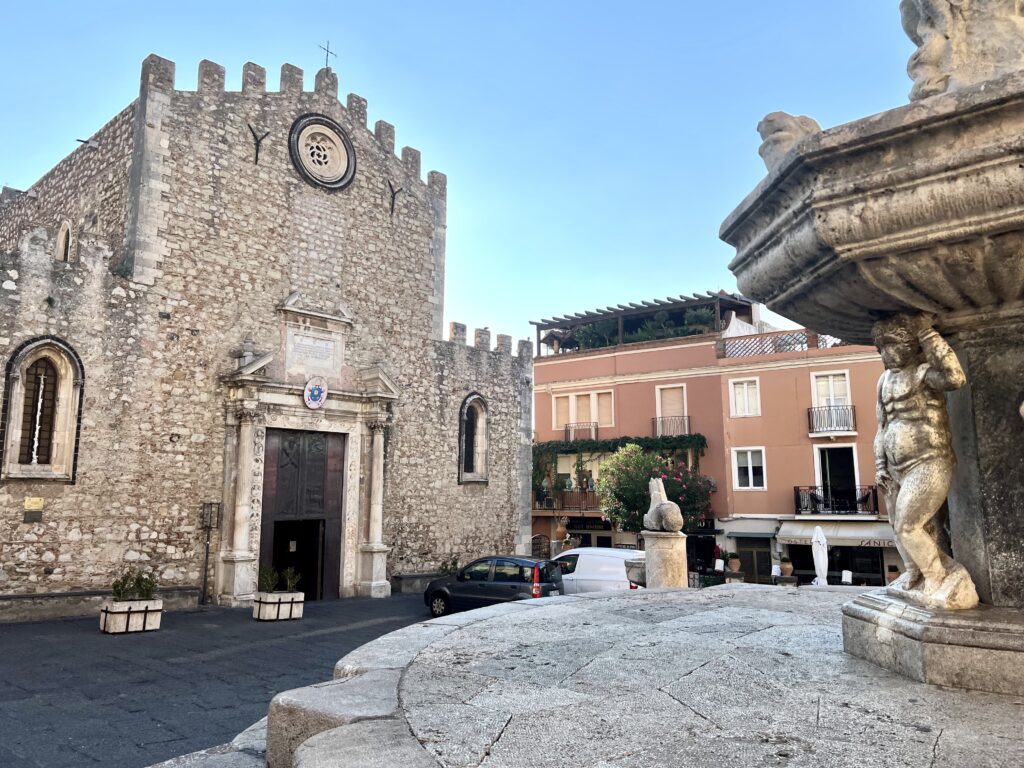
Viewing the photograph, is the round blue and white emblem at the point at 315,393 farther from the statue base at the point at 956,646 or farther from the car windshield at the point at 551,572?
the statue base at the point at 956,646

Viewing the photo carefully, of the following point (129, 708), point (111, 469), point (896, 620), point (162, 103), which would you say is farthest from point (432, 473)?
point (896, 620)

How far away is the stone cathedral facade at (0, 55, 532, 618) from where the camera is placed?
39.9ft

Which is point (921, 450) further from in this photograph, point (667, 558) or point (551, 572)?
point (551, 572)

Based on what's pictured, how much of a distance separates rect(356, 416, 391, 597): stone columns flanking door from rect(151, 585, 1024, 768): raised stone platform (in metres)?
11.8

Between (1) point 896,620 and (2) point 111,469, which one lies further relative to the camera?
(2) point 111,469

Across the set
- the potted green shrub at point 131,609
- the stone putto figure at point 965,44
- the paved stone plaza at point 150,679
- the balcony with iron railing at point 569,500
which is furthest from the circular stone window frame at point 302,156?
the balcony with iron railing at point 569,500

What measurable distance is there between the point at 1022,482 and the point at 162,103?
15.3m

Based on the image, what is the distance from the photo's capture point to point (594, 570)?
1406cm

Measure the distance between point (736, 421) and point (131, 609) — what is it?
70.0ft

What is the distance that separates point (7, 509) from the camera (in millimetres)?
11477

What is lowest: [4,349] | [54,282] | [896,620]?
[896,620]

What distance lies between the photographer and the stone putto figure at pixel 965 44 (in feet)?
11.1

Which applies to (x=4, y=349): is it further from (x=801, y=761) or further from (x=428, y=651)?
(x=801, y=761)

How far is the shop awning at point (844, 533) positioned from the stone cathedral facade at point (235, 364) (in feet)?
33.2
